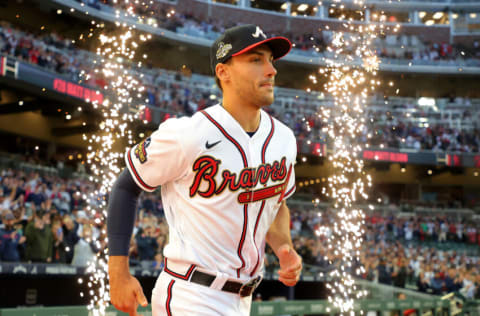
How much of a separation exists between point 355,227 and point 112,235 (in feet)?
64.2

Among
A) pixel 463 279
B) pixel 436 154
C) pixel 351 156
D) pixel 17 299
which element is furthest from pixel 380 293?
pixel 436 154

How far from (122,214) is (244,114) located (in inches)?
29.1

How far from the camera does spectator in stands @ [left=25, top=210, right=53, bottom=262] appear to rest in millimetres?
8227

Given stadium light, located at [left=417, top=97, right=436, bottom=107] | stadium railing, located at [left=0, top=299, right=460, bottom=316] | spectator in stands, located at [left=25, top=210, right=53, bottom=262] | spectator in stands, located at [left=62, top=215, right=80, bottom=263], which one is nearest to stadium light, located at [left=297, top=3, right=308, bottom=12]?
stadium light, located at [left=417, top=97, right=436, bottom=107]

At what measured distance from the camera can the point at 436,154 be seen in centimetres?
2436

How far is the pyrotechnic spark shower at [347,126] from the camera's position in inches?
722

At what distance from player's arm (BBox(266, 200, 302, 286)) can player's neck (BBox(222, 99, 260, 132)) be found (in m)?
0.52

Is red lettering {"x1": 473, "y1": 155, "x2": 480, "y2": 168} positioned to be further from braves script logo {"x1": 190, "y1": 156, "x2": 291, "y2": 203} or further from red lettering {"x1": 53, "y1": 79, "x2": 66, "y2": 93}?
braves script logo {"x1": 190, "y1": 156, "x2": 291, "y2": 203}

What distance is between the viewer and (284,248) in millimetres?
2469

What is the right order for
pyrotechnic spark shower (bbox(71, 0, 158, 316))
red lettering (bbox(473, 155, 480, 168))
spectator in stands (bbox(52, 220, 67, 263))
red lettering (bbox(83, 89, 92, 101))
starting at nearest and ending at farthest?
spectator in stands (bbox(52, 220, 67, 263)) < pyrotechnic spark shower (bbox(71, 0, 158, 316)) < red lettering (bbox(83, 89, 92, 101)) < red lettering (bbox(473, 155, 480, 168))

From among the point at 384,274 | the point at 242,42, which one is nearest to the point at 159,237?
the point at 384,274

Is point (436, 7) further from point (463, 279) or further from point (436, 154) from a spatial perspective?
point (463, 279)

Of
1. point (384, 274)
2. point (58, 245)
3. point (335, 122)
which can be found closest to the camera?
point (58, 245)

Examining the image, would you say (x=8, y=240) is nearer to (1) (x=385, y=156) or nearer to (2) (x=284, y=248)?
(2) (x=284, y=248)
